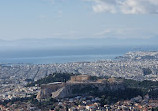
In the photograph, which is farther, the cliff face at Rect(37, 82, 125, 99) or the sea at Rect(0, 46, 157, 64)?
the sea at Rect(0, 46, 157, 64)

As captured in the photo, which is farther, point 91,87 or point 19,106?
point 91,87

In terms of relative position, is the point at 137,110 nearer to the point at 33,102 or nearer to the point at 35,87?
the point at 33,102

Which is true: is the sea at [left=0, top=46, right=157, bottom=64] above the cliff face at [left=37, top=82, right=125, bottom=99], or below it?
above

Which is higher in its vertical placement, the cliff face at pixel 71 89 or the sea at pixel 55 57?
the sea at pixel 55 57

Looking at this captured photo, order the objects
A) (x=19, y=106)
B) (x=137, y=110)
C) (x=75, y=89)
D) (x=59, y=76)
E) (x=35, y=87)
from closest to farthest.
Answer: (x=137, y=110) < (x=19, y=106) < (x=75, y=89) < (x=35, y=87) < (x=59, y=76)

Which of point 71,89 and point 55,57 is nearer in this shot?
point 71,89

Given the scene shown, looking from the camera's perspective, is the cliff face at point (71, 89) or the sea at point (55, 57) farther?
the sea at point (55, 57)

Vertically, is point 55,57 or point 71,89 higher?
point 55,57

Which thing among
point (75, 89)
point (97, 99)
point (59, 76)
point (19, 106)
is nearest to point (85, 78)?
point (59, 76)
